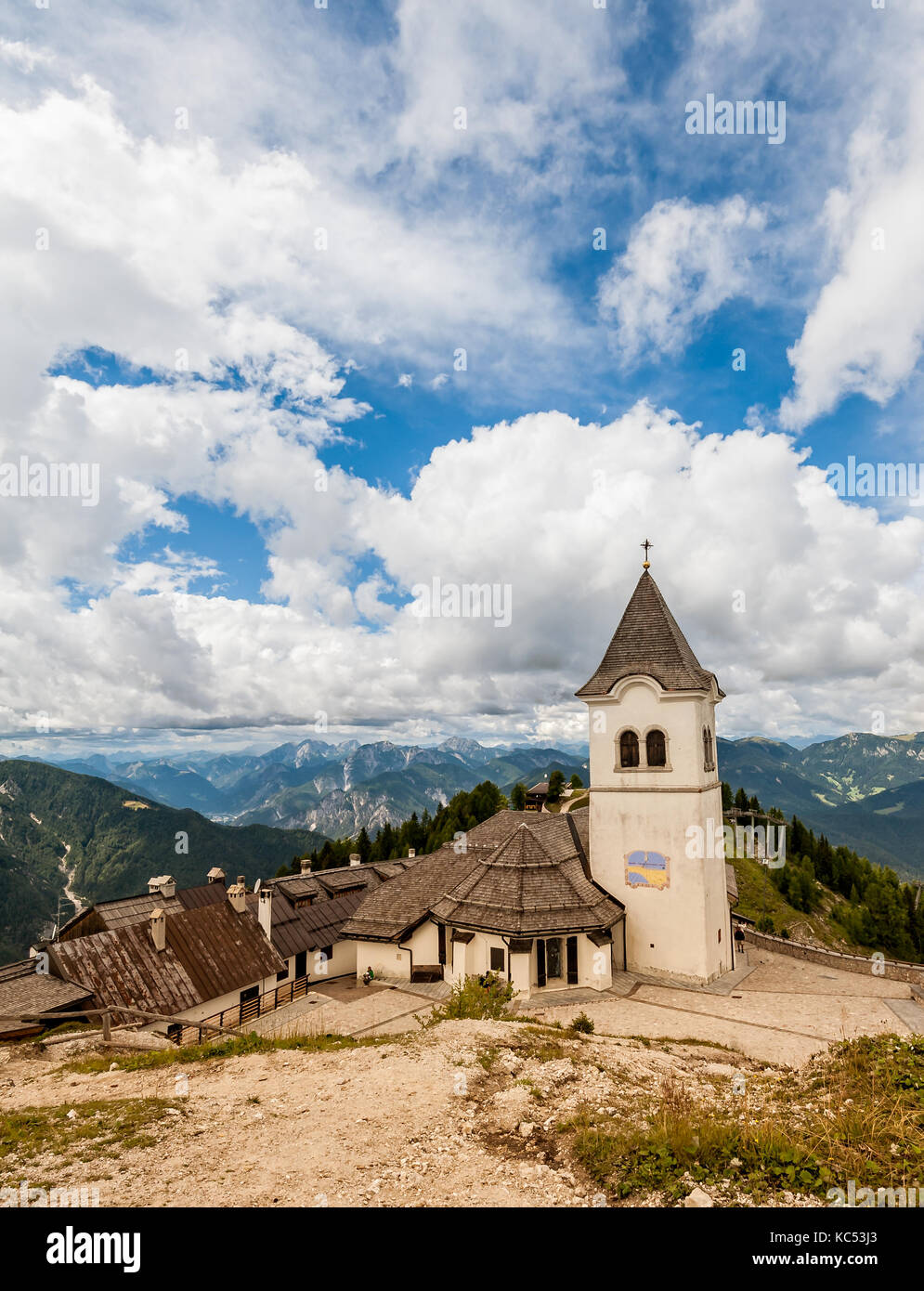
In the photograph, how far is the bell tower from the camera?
90.4 feet

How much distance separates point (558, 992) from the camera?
84.5ft

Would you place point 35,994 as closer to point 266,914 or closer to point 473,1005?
point 266,914

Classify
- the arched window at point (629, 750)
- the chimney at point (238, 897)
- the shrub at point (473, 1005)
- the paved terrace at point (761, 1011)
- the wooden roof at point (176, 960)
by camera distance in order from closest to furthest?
the shrub at point (473, 1005) < the paved terrace at point (761, 1011) < the wooden roof at point (176, 960) < the arched window at point (629, 750) < the chimney at point (238, 897)

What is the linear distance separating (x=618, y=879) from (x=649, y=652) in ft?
36.0

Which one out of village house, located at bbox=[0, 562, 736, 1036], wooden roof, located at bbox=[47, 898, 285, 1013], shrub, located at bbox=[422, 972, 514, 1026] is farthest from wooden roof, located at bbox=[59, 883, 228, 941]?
shrub, located at bbox=[422, 972, 514, 1026]

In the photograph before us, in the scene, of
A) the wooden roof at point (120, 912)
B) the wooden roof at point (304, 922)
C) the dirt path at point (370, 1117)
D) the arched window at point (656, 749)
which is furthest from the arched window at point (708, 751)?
the wooden roof at point (120, 912)

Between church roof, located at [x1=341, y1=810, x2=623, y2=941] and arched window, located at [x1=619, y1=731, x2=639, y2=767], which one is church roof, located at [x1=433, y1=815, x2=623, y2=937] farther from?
arched window, located at [x1=619, y1=731, x2=639, y2=767]

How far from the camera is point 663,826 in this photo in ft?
92.5

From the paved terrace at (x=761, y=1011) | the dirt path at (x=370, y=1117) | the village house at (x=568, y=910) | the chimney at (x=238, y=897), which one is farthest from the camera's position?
the chimney at (x=238, y=897)

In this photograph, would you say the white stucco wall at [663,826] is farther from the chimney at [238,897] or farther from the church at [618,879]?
the chimney at [238,897]

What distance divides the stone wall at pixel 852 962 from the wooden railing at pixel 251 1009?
26.7 meters

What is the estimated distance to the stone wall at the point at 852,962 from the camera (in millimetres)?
29812

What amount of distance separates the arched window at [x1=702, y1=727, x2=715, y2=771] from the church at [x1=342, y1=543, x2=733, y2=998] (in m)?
0.09

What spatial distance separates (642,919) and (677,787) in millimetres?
6440
